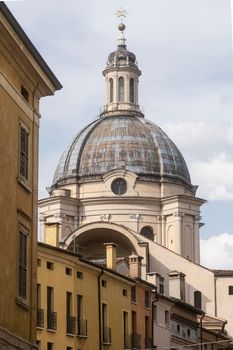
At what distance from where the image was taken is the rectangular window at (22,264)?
24.4 metres

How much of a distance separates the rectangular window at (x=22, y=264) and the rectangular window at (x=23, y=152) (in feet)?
4.25

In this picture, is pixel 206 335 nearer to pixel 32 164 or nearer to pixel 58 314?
pixel 58 314

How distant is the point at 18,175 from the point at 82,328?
1933 centimetres

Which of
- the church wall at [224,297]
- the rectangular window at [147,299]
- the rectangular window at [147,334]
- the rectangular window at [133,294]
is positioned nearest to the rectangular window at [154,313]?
the rectangular window at [147,299]

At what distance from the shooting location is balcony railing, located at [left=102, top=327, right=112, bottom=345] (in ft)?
147

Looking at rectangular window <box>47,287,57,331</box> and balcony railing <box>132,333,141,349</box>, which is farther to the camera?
balcony railing <box>132,333,141,349</box>

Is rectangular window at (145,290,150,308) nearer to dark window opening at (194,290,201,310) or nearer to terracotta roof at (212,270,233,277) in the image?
dark window opening at (194,290,201,310)

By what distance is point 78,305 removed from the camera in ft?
142

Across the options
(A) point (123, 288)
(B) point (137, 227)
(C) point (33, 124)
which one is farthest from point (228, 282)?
(C) point (33, 124)

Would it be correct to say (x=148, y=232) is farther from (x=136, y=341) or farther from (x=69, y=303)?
(x=69, y=303)

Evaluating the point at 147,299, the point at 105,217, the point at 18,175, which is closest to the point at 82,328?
the point at 147,299

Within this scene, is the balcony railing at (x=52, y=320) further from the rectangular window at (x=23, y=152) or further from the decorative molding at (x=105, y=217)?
→ the decorative molding at (x=105, y=217)

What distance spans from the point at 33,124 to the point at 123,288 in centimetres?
2303

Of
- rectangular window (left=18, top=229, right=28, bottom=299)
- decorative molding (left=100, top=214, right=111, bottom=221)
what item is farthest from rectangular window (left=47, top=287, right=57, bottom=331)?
decorative molding (left=100, top=214, right=111, bottom=221)
